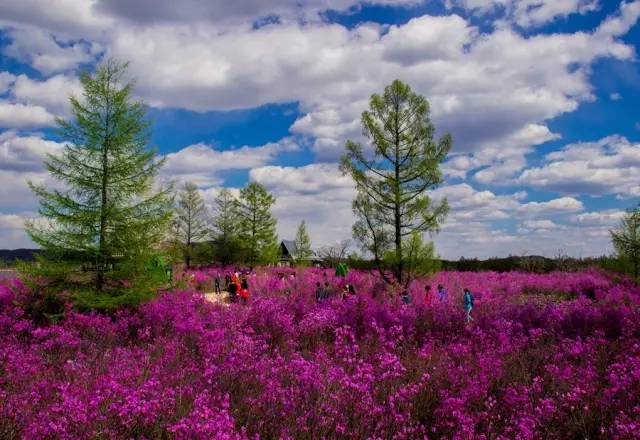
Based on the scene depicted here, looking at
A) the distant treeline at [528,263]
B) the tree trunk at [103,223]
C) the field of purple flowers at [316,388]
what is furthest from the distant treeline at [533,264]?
the field of purple flowers at [316,388]

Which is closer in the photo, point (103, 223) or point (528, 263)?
point (103, 223)

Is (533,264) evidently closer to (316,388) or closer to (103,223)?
(103,223)

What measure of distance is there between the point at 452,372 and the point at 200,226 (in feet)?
130

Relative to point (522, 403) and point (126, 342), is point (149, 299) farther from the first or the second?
point (522, 403)

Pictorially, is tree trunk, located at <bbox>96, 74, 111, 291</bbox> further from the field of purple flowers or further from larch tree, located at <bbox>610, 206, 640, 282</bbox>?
larch tree, located at <bbox>610, 206, 640, 282</bbox>

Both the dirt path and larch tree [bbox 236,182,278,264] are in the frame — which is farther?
larch tree [bbox 236,182,278,264]

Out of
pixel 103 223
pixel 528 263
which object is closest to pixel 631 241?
pixel 528 263

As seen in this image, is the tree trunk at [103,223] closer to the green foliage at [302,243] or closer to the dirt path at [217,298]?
the dirt path at [217,298]

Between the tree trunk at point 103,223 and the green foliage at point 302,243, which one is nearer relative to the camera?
the tree trunk at point 103,223

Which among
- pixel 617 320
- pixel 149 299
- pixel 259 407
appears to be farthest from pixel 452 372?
pixel 149 299

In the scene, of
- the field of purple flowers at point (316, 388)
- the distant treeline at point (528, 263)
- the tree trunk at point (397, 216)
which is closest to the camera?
the field of purple flowers at point (316, 388)

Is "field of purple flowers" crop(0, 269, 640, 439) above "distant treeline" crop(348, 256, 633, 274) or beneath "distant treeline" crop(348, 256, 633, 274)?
beneath

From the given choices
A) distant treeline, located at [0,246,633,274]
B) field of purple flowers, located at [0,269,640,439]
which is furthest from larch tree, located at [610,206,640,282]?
field of purple flowers, located at [0,269,640,439]

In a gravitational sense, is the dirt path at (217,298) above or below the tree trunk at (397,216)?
below
